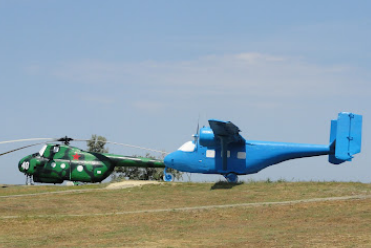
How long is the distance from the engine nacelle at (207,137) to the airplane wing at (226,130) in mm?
386

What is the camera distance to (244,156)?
114 feet

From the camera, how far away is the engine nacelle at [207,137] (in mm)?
34062

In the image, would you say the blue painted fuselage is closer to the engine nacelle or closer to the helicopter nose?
the engine nacelle

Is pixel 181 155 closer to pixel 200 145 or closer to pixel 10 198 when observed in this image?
pixel 200 145

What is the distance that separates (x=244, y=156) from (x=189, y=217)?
8.23m

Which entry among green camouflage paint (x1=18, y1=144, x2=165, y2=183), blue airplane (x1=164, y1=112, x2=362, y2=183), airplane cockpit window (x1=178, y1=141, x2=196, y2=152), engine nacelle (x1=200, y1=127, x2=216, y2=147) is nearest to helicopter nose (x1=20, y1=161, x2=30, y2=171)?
green camouflage paint (x1=18, y1=144, x2=165, y2=183)

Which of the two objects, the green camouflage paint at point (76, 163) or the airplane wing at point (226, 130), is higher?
the airplane wing at point (226, 130)

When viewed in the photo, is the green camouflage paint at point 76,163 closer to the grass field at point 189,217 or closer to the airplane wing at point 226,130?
the grass field at point 189,217

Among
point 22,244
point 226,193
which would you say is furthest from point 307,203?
point 22,244

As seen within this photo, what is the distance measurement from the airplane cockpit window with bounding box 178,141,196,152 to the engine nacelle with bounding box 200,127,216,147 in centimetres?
142

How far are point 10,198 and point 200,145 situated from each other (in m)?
11.6

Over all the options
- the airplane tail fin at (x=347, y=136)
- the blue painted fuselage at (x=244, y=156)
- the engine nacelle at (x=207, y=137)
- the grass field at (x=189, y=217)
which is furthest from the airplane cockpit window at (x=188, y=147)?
the airplane tail fin at (x=347, y=136)

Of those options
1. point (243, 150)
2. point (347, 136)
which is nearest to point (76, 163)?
point (243, 150)

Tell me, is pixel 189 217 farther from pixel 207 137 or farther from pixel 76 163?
pixel 76 163
